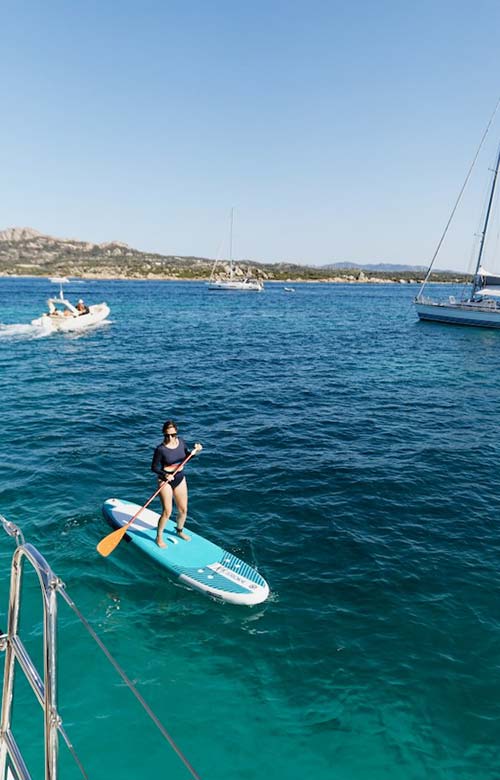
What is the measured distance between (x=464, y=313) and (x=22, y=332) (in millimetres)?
44138

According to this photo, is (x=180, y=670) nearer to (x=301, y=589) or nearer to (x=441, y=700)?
(x=301, y=589)

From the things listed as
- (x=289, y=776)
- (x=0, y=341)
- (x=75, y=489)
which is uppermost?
(x=0, y=341)

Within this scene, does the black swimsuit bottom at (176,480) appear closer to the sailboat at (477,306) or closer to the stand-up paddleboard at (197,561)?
the stand-up paddleboard at (197,561)

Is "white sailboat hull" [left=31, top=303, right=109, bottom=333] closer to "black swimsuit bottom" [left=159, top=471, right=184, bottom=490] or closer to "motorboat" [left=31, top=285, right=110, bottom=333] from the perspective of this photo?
"motorboat" [left=31, top=285, right=110, bottom=333]

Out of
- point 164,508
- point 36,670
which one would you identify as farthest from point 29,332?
point 36,670

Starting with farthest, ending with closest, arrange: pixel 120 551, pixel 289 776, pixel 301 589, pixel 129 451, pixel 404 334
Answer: pixel 404 334
pixel 129 451
pixel 120 551
pixel 301 589
pixel 289 776

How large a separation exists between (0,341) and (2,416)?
20.2 m

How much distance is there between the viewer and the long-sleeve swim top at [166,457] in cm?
957

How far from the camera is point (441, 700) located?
721 centimetres

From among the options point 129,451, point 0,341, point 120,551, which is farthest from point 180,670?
point 0,341

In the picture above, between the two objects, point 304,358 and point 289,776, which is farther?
point 304,358

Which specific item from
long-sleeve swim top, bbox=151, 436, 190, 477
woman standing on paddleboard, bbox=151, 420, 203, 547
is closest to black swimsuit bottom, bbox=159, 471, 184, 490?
woman standing on paddleboard, bbox=151, 420, 203, 547

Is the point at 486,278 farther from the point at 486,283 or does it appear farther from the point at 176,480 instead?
the point at 176,480

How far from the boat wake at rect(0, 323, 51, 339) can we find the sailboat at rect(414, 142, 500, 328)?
38091 mm
